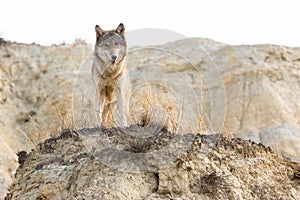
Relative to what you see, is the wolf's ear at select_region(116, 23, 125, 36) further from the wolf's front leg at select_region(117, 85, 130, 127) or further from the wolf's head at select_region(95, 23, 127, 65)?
the wolf's front leg at select_region(117, 85, 130, 127)

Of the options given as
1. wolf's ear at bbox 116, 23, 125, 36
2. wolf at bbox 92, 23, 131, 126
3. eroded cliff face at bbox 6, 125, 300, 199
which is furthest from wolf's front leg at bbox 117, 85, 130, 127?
eroded cliff face at bbox 6, 125, 300, 199

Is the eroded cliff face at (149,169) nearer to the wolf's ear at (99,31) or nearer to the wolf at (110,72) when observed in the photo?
the wolf at (110,72)

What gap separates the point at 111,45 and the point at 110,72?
0.44m

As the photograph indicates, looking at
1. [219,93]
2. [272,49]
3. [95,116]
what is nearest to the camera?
[95,116]

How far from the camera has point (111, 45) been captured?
11.3 m

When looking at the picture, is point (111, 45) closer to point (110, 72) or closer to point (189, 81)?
point (110, 72)

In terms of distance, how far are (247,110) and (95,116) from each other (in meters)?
12.9

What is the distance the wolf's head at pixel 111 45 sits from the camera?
1126 cm

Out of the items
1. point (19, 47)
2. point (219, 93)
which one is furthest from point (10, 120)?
point (219, 93)

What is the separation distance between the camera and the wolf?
11.3m

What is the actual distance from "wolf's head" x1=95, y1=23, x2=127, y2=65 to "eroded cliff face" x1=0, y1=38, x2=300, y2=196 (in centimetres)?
942

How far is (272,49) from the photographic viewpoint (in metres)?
25.0

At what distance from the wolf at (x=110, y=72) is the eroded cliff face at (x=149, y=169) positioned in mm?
2471

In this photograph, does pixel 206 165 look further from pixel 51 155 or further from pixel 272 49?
pixel 272 49
